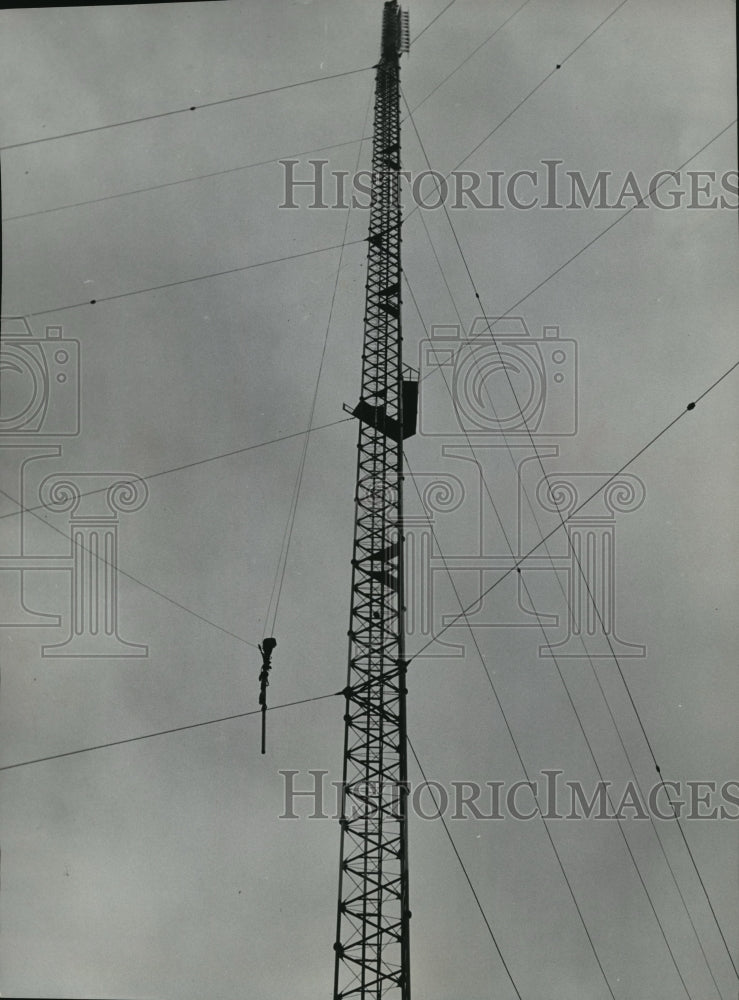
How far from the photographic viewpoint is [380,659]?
24719mm

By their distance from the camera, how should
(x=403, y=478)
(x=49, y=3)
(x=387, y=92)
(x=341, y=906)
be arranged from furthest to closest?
(x=387, y=92), (x=403, y=478), (x=341, y=906), (x=49, y=3)

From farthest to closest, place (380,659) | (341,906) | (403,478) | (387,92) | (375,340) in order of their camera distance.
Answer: (387,92) < (375,340) < (403,478) < (380,659) < (341,906)

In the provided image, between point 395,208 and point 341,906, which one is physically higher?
point 395,208

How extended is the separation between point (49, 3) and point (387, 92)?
49.5ft

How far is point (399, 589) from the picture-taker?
25.7 meters

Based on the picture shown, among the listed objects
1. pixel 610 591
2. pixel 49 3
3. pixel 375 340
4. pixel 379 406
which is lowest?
pixel 610 591

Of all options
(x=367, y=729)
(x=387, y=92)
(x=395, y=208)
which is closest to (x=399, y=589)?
(x=367, y=729)

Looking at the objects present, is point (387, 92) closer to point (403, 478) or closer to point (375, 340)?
point (375, 340)

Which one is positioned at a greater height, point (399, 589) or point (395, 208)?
point (395, 208)

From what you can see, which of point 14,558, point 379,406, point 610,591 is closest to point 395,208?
point 379,406

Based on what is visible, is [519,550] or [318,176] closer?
[318,176]

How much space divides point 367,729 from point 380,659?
6.22 ft

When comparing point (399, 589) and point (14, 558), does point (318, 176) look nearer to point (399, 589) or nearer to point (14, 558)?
point (399, 589)

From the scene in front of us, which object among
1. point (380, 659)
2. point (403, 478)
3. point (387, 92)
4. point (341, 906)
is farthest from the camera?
point (387, 92)
